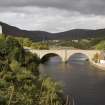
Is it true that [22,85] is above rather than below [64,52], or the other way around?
below

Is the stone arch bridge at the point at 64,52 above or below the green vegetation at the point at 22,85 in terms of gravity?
above

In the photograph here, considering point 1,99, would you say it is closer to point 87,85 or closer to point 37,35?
point 87,85

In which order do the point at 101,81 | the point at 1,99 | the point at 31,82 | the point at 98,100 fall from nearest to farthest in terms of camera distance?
the point at 1,99 < the point at 31,82 < the point at 98,100 < the point at 101,81

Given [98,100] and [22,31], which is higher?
[22,31]

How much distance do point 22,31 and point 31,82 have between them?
346 ft

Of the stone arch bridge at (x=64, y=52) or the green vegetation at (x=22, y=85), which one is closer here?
the green vegetation at (x=22, y=85)

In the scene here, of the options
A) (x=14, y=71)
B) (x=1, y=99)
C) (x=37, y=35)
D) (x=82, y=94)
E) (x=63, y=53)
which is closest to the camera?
(x=1, y=99)

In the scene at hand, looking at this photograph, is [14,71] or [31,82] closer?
[31,82]

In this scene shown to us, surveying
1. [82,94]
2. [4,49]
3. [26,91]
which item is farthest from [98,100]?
[26,91]

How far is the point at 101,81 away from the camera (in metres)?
41.3

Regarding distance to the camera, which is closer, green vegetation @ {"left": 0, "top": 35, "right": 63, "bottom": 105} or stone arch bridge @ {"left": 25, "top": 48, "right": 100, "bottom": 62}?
green vegetation @ {"left": 0, "top": 35, "right": 63, "bottom": 105}

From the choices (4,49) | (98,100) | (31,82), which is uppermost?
(4,49)

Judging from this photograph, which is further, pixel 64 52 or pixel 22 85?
pixel 64 52

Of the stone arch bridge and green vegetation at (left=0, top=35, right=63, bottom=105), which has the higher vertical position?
the stone arch bridge
